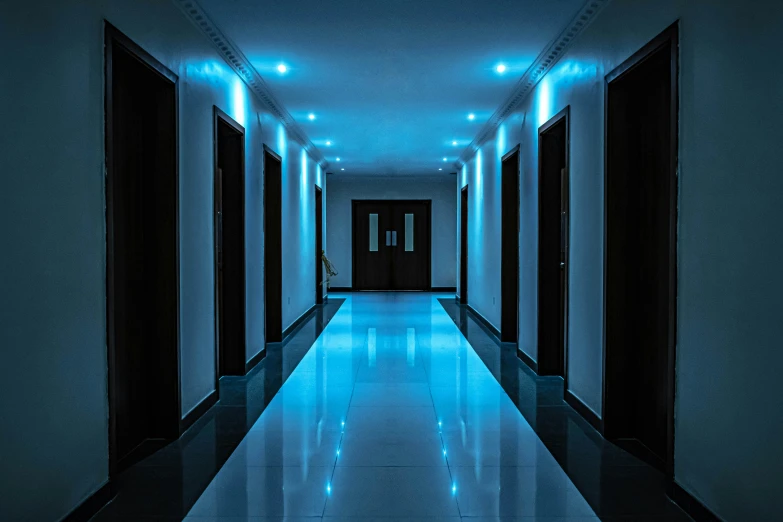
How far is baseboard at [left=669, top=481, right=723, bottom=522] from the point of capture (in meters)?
3.03

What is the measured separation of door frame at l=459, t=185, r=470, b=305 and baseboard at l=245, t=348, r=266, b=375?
7.27 metres

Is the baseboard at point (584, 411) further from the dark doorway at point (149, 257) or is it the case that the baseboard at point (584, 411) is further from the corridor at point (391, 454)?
the dark doorway at point (149, 257)

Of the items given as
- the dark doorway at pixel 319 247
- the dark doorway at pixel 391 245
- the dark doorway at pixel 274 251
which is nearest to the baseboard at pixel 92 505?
the dark doorway at pixel 274 251

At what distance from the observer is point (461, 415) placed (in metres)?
5.11

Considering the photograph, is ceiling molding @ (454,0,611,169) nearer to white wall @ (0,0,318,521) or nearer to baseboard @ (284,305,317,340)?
white wall @ (0,0,318,521)

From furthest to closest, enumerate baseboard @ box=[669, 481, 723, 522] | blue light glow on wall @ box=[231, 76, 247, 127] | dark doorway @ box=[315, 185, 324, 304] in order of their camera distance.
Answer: dark doorway @ box=[315, 185, 324, 304], blue light glow on wall @ box=[231, 76, 247, 127], baseboard @ box=[669, 481, 723, 522]

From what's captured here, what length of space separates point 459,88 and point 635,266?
3653 millimetres

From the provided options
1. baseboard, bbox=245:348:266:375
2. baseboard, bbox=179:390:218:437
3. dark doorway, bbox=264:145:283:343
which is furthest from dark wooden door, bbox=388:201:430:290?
baseboard, bbox=179:390:218:437

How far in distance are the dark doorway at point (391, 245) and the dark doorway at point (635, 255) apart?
44.4ft

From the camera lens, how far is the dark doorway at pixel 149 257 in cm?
433

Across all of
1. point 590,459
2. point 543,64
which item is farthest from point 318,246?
point 590,459

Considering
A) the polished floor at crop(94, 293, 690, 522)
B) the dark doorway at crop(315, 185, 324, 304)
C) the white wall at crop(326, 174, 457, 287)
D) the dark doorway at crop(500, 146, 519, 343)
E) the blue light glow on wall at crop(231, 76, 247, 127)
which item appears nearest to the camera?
the polished floor at crop(94, 293, 690, 522)

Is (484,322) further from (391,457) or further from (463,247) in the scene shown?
(391,457)

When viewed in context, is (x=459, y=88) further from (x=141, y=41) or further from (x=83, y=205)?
(x=83, y=205)
